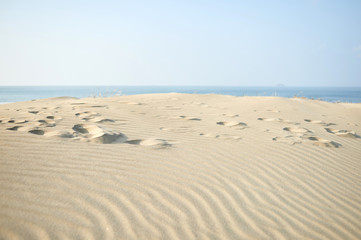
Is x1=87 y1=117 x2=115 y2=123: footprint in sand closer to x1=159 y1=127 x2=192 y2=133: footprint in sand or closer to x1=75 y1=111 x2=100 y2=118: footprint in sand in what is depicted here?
x1=75 y1=111 x2=100 y2=118: footprint in sand

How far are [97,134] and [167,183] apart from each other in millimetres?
1513

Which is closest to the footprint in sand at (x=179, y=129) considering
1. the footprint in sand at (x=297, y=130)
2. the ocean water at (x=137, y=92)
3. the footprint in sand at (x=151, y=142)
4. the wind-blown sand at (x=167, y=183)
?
the wind-blown sand at (x=167, y=183)

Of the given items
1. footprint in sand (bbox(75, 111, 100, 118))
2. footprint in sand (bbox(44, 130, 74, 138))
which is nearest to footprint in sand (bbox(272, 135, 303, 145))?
footprint in sand (bbox(44, 130, 74, 138))

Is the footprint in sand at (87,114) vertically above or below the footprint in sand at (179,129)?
above

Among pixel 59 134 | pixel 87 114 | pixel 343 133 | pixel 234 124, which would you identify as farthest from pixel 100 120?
pixel 343 133

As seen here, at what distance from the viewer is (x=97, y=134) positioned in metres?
3.29

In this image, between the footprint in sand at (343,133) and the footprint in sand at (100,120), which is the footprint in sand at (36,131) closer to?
the footprint in sand at (100,120)

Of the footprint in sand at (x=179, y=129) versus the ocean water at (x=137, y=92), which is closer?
the footprint in sand at (x=179, y=129)

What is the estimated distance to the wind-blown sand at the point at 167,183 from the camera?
5.67ft

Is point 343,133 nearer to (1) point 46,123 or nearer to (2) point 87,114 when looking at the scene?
(2) point 87,114

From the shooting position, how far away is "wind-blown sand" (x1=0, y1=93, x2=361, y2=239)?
5.67 ft

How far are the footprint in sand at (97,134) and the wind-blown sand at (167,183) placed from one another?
0.01 m

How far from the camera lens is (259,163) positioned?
297 cm

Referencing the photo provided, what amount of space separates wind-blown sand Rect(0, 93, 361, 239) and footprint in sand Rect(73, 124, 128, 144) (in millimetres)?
14
